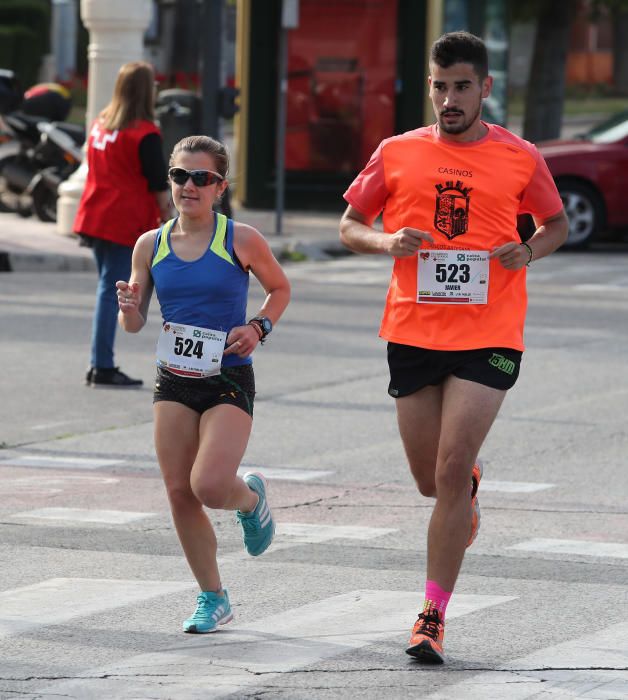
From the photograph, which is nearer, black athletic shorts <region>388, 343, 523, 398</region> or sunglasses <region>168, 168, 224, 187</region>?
black athletic shorts <region>388, 343, 523, 398</region>

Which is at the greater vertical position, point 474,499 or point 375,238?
point 375,238

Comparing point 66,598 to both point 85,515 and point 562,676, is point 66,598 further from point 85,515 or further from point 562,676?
point 562,676

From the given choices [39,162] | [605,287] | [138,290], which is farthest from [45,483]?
[39,162]

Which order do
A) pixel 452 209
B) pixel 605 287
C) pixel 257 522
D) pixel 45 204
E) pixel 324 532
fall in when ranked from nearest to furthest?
pixel 452 209
pixel 257 522
pixel 324 532
pixel 605 287
pixel 45 204

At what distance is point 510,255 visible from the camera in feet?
19.2

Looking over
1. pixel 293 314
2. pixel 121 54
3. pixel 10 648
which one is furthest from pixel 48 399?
pixel 121 54

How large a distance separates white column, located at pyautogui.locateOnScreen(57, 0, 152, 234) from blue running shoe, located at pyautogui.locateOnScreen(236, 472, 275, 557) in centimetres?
1389

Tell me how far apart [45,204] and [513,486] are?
14212 millimetres

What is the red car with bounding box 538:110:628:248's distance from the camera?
21422mm

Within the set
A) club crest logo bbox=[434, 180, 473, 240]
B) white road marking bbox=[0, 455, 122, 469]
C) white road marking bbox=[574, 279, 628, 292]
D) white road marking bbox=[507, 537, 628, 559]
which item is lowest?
white road marking bbox=[574, 279, 628, 292]

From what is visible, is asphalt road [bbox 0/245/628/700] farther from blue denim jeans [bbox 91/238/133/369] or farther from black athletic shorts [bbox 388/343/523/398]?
black athletic shorts [bbox 388/343/523/398]

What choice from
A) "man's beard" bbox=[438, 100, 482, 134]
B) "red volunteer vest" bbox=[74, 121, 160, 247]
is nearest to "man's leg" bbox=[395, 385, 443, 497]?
"man's beard" bbox=[438, 100, 482, 134]

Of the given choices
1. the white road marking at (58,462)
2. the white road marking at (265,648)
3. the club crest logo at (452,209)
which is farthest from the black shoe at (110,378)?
the club crest logo at (452,209)

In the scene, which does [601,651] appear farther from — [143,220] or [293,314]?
[293,314]
